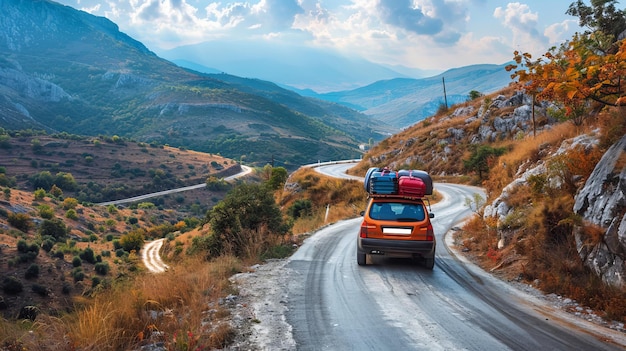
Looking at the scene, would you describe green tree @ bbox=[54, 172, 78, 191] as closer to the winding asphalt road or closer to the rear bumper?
the winding asphalt road

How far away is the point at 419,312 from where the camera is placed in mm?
7402

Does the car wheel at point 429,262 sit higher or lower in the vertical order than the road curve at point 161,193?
higher

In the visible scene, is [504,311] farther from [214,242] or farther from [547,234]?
[214,242]

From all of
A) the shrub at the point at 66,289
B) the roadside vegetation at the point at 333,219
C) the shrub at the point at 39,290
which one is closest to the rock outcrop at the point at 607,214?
the roadside vegetation at the point at 333,219

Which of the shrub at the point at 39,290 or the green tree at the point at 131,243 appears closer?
the shrub at the point at 39,290

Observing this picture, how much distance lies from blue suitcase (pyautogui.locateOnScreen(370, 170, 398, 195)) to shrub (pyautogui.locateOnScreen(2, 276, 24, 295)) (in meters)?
41.8

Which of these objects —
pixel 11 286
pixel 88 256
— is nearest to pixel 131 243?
pixel 88 256

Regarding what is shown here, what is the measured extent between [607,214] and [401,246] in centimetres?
440

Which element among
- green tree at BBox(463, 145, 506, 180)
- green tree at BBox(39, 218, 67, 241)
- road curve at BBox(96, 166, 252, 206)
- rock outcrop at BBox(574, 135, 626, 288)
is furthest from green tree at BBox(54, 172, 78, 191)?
rock outcrop at BBox(574, 135, 626, 288)

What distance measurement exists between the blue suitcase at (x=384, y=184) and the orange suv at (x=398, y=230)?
38 cm

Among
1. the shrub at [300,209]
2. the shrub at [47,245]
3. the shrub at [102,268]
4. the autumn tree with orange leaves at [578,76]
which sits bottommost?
the shrub at [102,268]

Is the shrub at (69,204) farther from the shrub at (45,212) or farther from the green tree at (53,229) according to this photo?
the green tree at (53,229)

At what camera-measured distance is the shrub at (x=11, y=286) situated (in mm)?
38594

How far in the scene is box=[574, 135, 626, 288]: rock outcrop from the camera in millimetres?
7508
